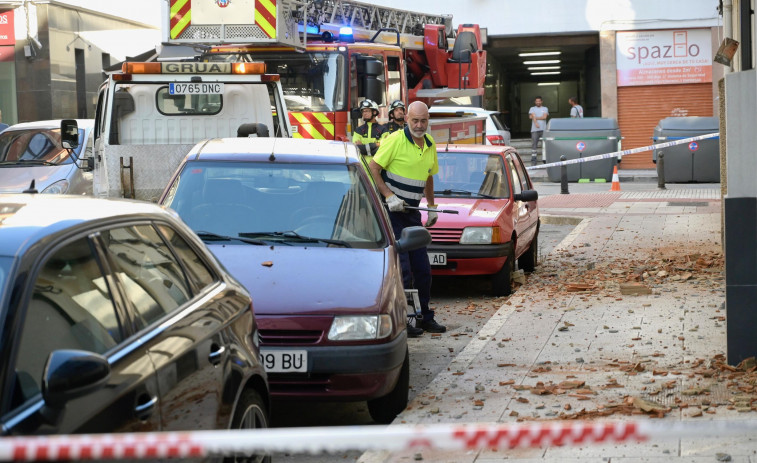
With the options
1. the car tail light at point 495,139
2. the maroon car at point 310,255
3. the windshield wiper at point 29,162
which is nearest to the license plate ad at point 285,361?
the maroon car at point 310,255

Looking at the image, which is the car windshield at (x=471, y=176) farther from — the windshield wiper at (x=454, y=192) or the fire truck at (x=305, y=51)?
the fire truck at (x=305, y=51)

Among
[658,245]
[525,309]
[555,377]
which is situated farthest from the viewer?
[658,245]

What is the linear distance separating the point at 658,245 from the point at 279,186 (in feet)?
26.3

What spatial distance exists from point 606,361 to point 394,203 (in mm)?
2350

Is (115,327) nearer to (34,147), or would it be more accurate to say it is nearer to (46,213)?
(46,213)

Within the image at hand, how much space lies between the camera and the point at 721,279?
1122cm

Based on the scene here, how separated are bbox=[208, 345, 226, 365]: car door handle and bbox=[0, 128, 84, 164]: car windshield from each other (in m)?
11.3

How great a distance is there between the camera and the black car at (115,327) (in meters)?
3.07

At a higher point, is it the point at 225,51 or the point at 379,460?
the point at 225,51

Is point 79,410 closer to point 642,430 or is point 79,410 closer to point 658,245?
point 642,430

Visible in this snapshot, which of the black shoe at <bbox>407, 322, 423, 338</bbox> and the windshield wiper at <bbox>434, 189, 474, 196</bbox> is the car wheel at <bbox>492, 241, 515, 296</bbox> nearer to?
the windshield wiper at <bbox>434, 189, 474, 196</bbox>

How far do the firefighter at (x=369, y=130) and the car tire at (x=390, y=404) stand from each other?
824 cm

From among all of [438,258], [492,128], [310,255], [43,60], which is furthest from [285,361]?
[43,60]

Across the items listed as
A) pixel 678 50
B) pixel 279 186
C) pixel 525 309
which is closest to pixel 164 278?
pixel 279 186
